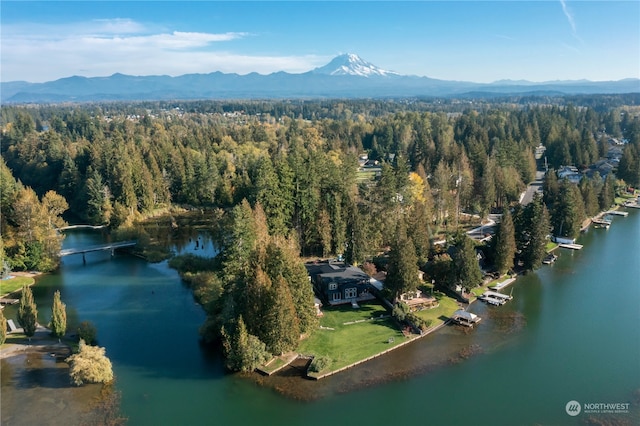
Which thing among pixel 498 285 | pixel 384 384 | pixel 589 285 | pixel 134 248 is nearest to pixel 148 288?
pixel 134 248

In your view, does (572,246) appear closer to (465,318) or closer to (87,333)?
(465,318)

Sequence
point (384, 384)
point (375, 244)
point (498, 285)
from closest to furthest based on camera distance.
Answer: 1. point (384, 384)
2. point (498, 285)
3. point (375, 244)

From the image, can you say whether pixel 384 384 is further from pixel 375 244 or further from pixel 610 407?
pixel 375 244

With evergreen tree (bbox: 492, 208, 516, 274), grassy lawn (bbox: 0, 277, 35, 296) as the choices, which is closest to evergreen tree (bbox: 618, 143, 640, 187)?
evergreen tree (bbox: 492, 208, 516, 274)

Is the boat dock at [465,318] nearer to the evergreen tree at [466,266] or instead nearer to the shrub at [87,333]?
the evergreen tree at [466,266]

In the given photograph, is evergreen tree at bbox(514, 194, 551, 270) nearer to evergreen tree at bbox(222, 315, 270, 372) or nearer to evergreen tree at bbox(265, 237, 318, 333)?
evergreen tree at bbox(265, 237, 318, 333)

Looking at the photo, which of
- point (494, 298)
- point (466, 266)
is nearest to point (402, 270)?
point (466, 266)

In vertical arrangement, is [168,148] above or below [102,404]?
above
